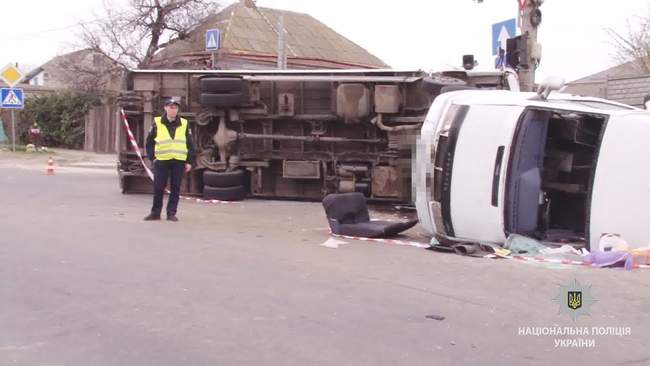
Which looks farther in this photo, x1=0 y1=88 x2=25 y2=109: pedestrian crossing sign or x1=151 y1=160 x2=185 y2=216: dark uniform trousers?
x1=0 y1=88 x2=25 y2=109: pedestrian crossing sign

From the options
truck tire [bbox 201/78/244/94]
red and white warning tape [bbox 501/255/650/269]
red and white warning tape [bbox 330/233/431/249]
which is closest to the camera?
red and white warning tape [bbox 501/255/650/269]

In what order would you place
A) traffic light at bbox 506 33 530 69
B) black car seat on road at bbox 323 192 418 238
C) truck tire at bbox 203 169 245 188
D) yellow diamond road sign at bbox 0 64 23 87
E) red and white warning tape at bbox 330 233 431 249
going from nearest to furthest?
red and white warning tape at bbox 330 233 431 249, black car seat on road at bbox 323 192 418 238, truck tire at bbox 203 169 245 188, traffic light at bbox 506 33 530 69, yellow diamond road sign at bbox 0 64 23 87

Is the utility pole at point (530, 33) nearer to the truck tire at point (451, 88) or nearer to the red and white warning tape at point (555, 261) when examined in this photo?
the truck tire at point (451, 88)

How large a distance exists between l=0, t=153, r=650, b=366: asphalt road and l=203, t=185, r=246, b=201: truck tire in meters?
3.18

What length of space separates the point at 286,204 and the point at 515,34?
17.6 feet

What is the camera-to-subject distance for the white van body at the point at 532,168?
7031 mm

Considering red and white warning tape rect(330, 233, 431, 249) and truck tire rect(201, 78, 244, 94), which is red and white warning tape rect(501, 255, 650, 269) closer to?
red and white warning tape rect(330, 233, 431, 249)

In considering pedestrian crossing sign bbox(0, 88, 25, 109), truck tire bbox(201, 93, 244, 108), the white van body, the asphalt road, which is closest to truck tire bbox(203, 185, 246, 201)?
truck tire bbox(201, 93, 244, 108)

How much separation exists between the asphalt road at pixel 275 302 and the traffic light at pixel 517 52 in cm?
595

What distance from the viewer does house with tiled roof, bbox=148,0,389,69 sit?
28.9 m

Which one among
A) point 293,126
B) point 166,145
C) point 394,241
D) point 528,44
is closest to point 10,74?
point 293,126

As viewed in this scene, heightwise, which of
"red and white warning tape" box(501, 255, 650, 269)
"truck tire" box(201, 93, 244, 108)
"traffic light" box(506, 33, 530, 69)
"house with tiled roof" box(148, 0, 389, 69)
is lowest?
"red and white warning tape" box(501, 255, 650, 269)

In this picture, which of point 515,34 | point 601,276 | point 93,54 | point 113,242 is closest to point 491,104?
point 601,276

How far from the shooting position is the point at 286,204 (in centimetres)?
1230
